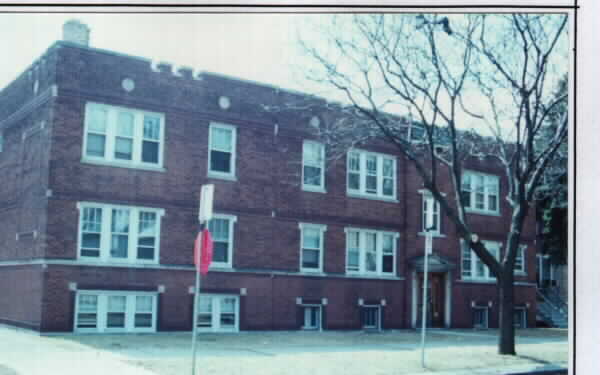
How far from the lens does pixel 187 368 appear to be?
13.9 metres

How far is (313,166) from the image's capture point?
81.7ft

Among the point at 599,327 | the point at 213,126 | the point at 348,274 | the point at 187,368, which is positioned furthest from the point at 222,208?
the point at 599,327

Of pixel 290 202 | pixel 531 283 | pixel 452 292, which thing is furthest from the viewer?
pixel 531 283

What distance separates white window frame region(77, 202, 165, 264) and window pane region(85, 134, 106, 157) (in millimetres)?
1370

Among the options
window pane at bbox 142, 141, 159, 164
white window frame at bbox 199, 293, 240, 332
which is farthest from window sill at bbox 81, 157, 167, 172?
white window frame at bbox 199, 293, 240, 332

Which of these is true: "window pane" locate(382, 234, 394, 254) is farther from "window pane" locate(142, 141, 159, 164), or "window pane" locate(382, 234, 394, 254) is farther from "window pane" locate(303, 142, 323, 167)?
"window pane" locate(142, 141, 159, 164)

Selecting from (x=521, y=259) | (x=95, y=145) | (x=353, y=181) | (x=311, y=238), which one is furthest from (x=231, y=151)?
(x=521, y=259)

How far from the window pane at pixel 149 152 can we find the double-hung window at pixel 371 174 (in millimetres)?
6943

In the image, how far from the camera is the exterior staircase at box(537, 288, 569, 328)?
3180 centimetres

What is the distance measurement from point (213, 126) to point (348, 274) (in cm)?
683

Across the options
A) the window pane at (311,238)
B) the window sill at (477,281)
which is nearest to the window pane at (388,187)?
the window pane at (311,238)

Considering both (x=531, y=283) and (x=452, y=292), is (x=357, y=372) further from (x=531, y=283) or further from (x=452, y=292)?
(x=531, y=283)

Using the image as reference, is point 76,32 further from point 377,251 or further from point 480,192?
point 480,192

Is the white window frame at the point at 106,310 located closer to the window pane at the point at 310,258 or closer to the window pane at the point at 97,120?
the window pane at the point at 97,120
